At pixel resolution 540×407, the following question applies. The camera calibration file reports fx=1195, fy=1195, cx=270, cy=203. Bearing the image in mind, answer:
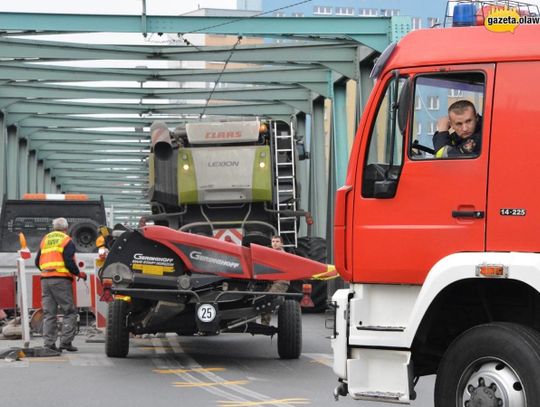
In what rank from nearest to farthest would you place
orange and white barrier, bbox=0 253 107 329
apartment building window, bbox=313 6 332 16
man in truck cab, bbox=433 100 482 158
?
1. man in truck cab, bbox=433 100 482 158
2. orange and white barrier, bbox=0 253 107 329
3. apartment building window, bbox=313 6 332 16

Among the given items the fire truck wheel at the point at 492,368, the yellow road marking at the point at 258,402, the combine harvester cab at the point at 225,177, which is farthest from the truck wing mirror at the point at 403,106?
the combine harvester cab at the point at 225,177

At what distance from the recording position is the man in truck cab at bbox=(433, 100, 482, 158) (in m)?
7.64

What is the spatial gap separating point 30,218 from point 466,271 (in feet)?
54.6

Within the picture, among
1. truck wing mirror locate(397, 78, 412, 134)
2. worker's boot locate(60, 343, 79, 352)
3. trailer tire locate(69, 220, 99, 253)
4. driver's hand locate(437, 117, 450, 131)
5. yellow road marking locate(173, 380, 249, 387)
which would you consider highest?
truck wing mirror locate(397, 78, 412, 134)

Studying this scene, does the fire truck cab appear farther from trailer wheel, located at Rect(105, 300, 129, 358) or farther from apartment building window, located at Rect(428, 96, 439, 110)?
trailer wheel, located at Rect(105, 300, 129, 358)

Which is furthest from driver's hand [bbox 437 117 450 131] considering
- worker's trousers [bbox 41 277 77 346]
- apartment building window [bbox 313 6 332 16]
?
apartment building window [bbox 313 6 332 16]

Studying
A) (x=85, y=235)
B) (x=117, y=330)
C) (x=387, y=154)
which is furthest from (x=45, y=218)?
(x=387, y=154)

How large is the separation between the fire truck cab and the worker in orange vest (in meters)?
7.93

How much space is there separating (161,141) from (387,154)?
490 inches

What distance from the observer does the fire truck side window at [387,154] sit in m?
7.78

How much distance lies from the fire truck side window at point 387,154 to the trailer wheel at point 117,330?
20.8 ft

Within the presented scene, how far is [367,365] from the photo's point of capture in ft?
26.0

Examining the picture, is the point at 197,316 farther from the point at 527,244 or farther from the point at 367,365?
the point at 527,244

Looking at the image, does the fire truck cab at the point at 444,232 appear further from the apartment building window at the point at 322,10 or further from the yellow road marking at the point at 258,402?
the apartment building window at the point at 322,10
